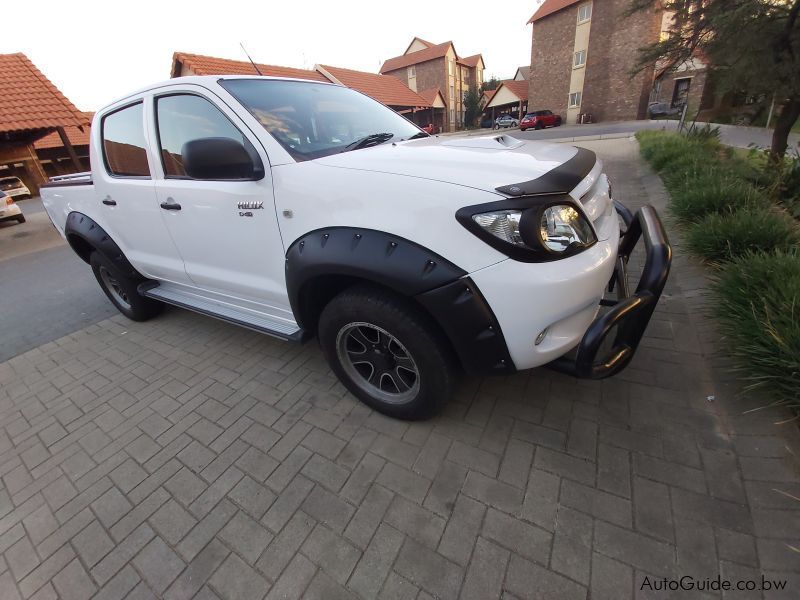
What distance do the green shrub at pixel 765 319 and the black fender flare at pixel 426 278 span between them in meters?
1.46

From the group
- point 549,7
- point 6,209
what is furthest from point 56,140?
point 549,7

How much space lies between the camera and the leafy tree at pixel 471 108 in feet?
175

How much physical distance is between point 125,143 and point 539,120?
127ft

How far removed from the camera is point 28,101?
11938 millimetres

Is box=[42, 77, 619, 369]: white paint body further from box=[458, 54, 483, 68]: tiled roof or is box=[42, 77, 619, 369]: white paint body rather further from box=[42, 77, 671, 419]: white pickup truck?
box=[458, 54, 483, 68]: tiled roof

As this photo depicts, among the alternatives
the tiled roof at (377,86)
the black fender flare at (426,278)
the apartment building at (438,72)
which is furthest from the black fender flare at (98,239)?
the apartment building at (438,72)

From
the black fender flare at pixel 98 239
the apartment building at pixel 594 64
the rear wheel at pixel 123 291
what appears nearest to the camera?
the black fender flare at pixel 98 239

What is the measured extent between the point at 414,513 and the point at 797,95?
10.9 metres

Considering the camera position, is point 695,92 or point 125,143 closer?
point 125,143

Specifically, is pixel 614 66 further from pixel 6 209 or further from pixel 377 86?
pixel 6 209

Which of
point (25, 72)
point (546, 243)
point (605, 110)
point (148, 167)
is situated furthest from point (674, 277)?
point (605, 110)

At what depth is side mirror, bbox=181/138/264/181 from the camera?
1.91 m

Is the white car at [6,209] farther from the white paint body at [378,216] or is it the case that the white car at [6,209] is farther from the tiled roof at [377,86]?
the tiled roof at [377,86]

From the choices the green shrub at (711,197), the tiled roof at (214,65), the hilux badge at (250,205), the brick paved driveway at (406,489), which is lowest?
the brick paved driveway at (406,489)
